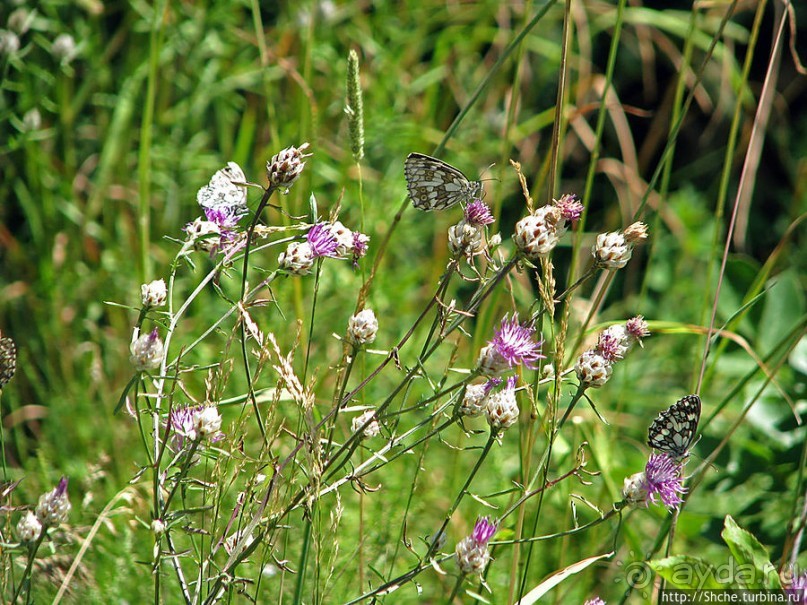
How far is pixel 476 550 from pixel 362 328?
201 millimetres

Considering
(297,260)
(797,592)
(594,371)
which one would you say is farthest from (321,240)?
(797,592)

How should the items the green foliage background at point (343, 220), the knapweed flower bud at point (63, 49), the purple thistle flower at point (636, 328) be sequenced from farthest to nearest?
1. the knapweed flower bud at point (63, 49)
2. the green foliage background at point (343, 220)
3. the purple thistle flower at point (636, 328)

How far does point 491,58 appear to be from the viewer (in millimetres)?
2279

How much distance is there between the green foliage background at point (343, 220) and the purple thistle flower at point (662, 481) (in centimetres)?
28

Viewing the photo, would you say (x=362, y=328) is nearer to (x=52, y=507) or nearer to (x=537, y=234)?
(x=537, y=234)

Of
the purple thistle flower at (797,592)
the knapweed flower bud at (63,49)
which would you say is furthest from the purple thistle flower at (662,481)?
the knapweed flower bud at (63,49)

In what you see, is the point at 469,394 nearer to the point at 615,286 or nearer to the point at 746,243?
the point at 615,286

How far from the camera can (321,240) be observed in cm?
72

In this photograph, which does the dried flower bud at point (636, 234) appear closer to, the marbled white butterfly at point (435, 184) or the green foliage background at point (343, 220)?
the marbled white butterfly at point (435, 184)

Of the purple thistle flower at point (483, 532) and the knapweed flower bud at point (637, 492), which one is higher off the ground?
the purple thistle flower at point (483, 532)

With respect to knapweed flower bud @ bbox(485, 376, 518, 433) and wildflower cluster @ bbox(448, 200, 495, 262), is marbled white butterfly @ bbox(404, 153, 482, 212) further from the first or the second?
knapweed flower bud @ bbox(485, 376, 518, 433)

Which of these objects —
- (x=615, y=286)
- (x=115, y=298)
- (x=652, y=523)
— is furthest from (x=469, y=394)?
(x=615, y=286)

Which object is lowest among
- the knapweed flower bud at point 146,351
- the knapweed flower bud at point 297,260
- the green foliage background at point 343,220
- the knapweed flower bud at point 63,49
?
the green foliage background at point 343,220

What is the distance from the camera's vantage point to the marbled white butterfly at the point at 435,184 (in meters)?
0.83
